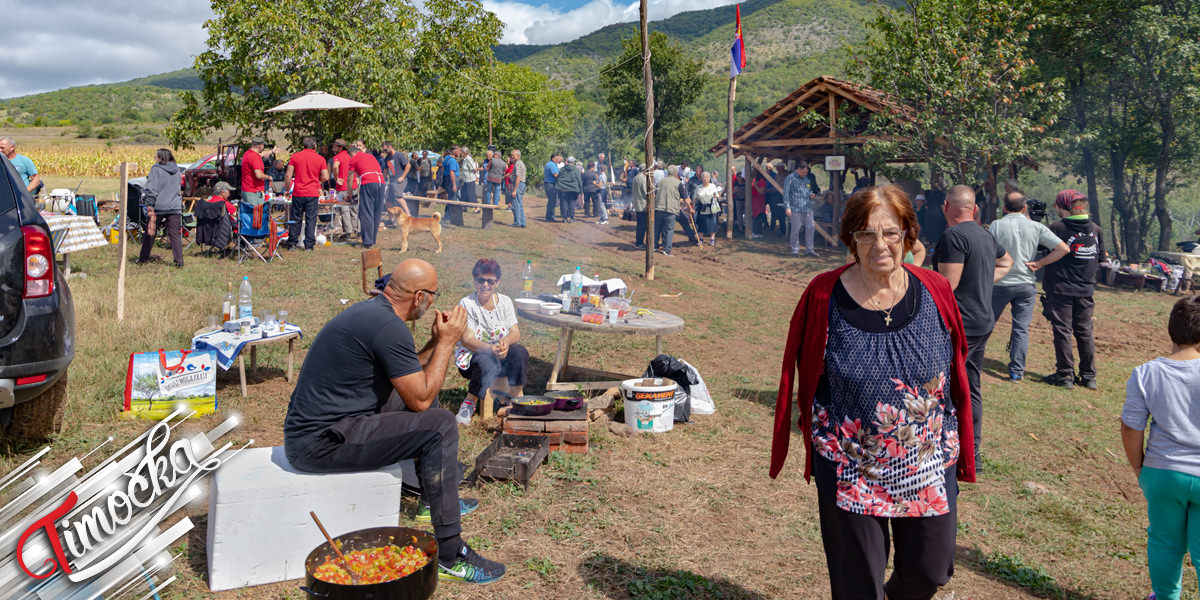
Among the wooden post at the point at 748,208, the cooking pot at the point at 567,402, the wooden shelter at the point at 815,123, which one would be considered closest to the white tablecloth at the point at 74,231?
the cooking pot at the point at 567,402

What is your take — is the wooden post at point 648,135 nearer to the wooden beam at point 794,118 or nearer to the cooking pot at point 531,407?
the cooking pot at point 531,407

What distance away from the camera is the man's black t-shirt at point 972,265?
5.46 meters

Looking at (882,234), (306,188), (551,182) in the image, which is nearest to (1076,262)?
(882,234)

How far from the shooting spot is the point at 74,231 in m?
10.4

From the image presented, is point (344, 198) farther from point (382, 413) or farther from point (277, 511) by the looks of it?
point (277, 511)

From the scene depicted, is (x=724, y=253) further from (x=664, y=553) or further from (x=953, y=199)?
(x=664, y=553)

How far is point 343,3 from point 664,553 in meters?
18.7

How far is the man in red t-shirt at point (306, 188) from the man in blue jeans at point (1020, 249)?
10.4 meters

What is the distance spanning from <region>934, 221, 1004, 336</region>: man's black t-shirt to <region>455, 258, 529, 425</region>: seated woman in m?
3.37

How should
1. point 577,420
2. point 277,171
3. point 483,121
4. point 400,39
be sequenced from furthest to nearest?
point 483,121
point 400,39
point 277,171
point 577,420

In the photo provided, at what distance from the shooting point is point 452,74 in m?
23.6

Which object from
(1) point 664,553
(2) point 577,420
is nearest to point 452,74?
(2) point 577,420

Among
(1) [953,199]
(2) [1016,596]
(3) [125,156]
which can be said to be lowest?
(2) [1016,596]

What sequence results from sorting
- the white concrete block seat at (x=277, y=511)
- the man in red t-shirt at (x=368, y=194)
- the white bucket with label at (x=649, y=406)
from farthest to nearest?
the man in red t-shirt at (x=368, y=194) < the white bucket with label at (x=649, y=406) < the white concrete block seat at (x=277, y=511)
